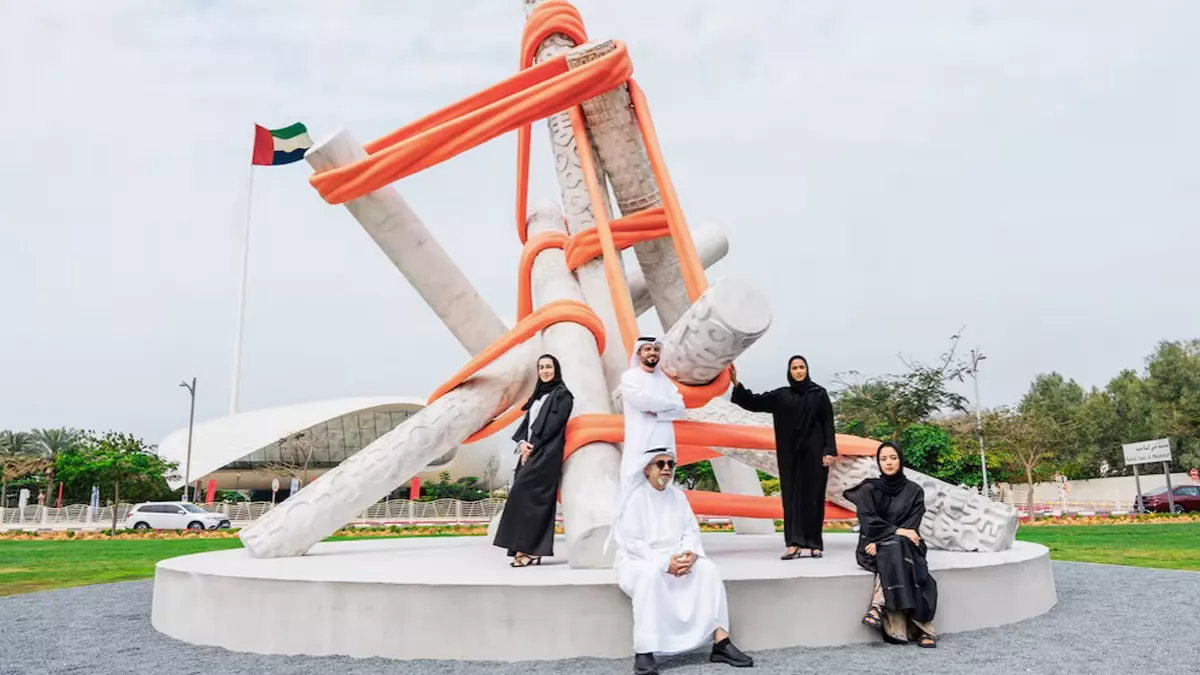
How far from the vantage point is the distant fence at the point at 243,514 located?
2655 centimetres

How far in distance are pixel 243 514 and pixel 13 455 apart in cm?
2507

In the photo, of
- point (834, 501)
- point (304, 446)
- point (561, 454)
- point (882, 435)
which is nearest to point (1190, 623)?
point (834, 501)

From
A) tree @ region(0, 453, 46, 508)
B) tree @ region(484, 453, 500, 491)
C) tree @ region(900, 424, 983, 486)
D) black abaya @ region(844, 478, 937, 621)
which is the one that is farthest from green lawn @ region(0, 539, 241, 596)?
tree @ region(484, 453, 500, 491)

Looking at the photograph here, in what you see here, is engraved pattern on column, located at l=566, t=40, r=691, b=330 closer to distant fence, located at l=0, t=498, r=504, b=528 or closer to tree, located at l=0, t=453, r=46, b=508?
distant fence, located at l=0, t=498, r=504, b=528

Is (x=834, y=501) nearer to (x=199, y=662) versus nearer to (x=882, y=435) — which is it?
(x=199, y=662)

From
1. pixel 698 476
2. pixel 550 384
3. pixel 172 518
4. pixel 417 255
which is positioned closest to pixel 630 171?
pixel 417 255

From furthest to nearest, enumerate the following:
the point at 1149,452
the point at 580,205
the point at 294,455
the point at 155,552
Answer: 1. the point at 294,455
2. the point at 1149,452
3. the point at 155,552
4. the point at 580,205

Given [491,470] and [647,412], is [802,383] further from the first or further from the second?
[491,470]

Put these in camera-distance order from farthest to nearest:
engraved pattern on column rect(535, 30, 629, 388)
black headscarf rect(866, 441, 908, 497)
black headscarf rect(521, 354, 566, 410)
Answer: engraved pattern on column rect(535, 30, 629, 388), black headscarf rect(521, 354, 566, 410), black headscarf rect(866, 441, 908, 497)

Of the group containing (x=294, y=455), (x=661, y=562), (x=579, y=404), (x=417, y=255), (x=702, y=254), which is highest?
(x=702, y=254)

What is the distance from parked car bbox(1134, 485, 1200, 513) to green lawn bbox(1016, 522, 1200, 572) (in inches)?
242

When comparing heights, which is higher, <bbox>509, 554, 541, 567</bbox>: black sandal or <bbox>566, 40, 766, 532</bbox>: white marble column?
<bbox>566, 40, 766, 532</bbox>: white marble column

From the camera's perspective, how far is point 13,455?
44.8m

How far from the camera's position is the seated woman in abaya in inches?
175
